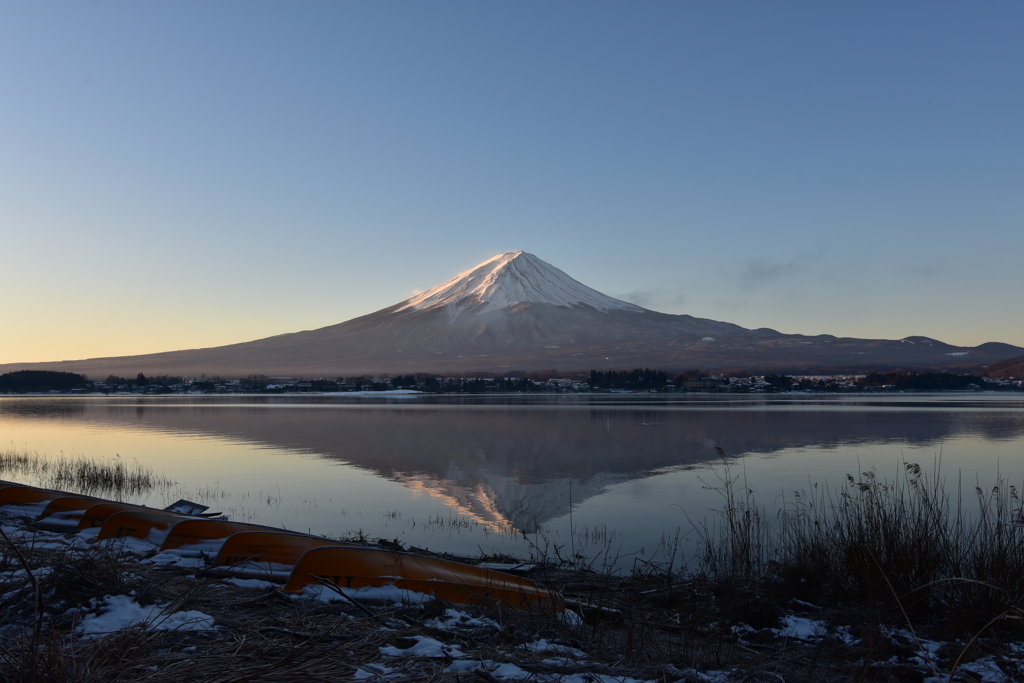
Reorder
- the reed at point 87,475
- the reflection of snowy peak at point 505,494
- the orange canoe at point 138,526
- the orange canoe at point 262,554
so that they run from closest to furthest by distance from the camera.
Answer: the orange canoe at point 262,554, the orange canoe at point 138,526, the reflection of snowy peak at point 505,494, the reed at point 87,475

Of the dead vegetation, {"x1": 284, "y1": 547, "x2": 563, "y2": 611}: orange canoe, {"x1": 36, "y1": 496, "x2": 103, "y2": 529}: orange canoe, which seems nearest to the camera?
the dead vegetation

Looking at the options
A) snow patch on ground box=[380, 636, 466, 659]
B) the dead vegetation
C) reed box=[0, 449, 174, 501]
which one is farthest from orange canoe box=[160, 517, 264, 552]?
reed box=[0, 449, 174, 501]

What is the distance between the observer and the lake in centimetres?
1080

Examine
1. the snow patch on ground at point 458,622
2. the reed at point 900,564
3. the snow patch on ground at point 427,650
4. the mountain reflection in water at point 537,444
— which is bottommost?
the mountain reflection in water at point 537,444

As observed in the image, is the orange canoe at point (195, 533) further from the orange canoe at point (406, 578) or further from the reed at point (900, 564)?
the reed at point (900, 564)

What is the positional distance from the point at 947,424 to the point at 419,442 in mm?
24338

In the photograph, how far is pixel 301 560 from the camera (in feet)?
18.4

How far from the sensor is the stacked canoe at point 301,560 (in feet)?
17.9

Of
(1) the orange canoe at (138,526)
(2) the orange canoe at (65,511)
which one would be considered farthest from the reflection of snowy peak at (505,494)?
(2) the orange canoe at (65,511)

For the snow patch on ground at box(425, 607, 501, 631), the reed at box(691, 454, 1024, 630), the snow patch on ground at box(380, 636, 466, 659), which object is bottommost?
the reed at box(691, 454, 1024, 630)

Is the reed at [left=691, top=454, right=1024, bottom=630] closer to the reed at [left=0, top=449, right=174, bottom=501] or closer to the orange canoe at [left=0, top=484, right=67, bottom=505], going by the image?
the orange canoe at [left=0, top=484, right=67, bottom=505]

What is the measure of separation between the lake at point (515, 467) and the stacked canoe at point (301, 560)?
8.61 ft

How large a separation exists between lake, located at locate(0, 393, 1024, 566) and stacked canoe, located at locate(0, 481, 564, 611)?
2.63 metres

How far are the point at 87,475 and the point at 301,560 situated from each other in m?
13.5
